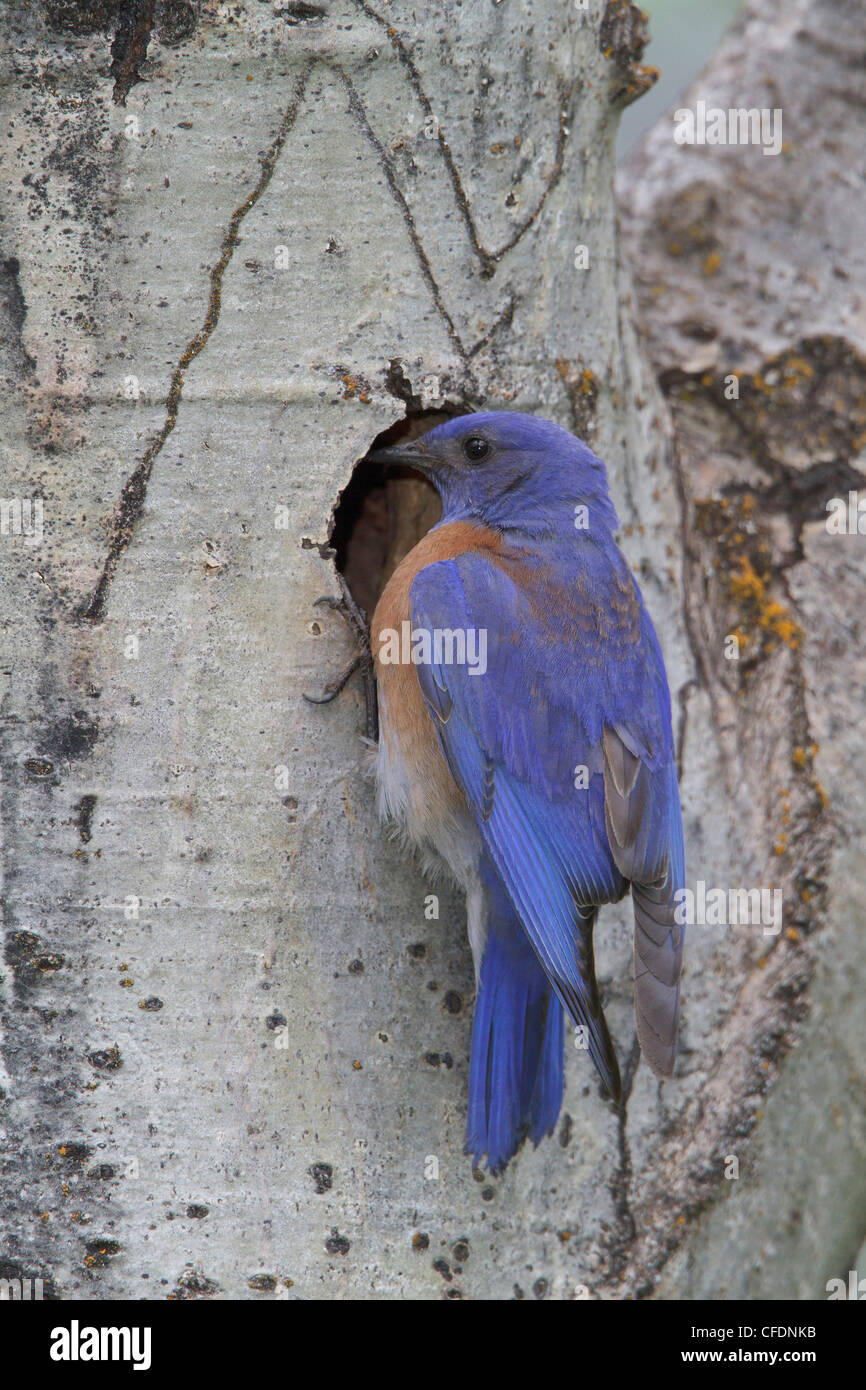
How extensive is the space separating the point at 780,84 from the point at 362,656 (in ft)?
7.38

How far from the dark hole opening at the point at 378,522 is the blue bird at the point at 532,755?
0.55 metres

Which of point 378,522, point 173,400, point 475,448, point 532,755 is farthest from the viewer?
point 378,522

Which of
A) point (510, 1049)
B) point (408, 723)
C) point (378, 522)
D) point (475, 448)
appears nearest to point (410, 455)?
point (475, 448)

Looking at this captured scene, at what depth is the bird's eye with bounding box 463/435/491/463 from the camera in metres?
2.77

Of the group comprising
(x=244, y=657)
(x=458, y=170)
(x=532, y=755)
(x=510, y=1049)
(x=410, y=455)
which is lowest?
(x=510, y=1049)

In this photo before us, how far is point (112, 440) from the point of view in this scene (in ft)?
7.60

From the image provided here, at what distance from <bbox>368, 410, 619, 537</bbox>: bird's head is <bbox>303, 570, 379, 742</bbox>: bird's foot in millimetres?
473

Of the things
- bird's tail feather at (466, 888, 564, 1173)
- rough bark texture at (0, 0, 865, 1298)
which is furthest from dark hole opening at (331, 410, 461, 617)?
bird's tail feather at (466, 888, 564, 1173)

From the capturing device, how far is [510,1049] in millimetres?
2420

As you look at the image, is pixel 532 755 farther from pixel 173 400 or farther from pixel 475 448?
pixel 173 400

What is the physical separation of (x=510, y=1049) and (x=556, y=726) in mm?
638

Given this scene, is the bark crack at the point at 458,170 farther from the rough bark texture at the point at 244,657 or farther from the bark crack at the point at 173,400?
the bark crack at the point at 173,400

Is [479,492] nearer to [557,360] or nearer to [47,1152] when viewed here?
[557,360]

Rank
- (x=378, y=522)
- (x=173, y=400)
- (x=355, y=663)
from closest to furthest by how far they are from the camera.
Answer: (x=173, y=400) → (x=355, y=663) → (x=378, y=522)
